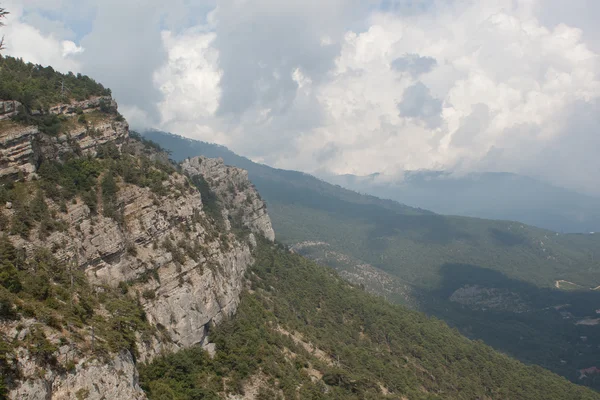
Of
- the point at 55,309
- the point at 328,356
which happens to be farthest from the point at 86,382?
the point at 328,356

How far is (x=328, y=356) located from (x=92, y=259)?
1847 inches

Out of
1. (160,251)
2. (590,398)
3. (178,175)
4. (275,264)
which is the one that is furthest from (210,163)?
(590,398)

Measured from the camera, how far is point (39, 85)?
62031 millimetres

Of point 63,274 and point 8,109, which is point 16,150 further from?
point 63,274

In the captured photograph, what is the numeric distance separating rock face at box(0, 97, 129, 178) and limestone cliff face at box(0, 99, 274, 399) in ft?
0.40

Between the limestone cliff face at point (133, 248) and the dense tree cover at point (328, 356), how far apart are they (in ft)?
14.2

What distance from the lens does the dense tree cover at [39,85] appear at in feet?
175

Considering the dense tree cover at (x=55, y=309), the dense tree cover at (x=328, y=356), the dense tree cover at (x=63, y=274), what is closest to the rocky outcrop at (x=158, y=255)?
the dense tree cover at (x=63, y=274)

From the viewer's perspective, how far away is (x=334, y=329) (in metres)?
92.8

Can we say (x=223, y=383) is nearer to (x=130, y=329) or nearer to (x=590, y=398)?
(x=130, y=329)

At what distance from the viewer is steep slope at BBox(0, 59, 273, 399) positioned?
27016 mm

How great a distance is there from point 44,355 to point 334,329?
74946 millimetres

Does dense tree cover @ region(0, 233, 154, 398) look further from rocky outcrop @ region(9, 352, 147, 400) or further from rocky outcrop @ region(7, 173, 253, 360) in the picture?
rocky outcrop @ region(7, 173, 253, 360)

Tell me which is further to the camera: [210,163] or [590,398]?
[210,163]
